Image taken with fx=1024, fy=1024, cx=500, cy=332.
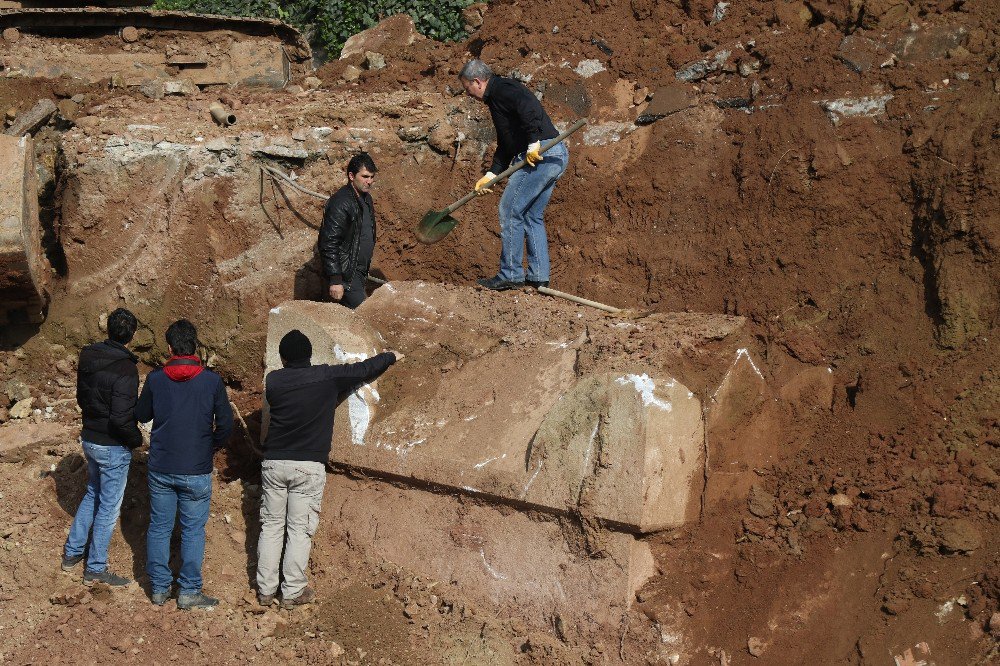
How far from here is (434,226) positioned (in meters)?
8.32

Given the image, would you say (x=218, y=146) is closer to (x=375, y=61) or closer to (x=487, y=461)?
(x=375, y=61)

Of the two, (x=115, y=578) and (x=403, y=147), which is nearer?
(x=115, y=578)

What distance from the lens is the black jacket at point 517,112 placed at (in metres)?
7.34

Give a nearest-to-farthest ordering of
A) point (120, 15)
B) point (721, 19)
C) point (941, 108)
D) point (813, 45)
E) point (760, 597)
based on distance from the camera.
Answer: point (760, 597) < point (941, 108) < point (813, 45) < point (721, 19) < point (120, 15)

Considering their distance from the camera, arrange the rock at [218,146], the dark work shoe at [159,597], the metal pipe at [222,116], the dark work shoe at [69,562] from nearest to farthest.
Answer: the dark work shoe at [159,597] → the dark work shoe at [69,562] → the rock at [218,146] → the metal pipe at [222,116]

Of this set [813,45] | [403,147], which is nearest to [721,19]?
[813,45]

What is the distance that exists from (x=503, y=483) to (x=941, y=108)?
411cm

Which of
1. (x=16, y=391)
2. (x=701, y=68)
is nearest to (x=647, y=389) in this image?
(x=701, y=68)

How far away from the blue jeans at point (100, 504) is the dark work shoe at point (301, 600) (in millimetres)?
1179

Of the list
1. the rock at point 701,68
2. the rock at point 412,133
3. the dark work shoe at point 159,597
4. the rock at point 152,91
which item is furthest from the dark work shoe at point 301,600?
the rock at point 701,68

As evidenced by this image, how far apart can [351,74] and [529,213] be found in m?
3.42

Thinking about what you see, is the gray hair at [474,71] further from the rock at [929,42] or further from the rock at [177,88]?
the rock at [177,88]

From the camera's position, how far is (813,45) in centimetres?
816

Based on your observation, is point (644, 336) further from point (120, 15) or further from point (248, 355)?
point (120, 15)
